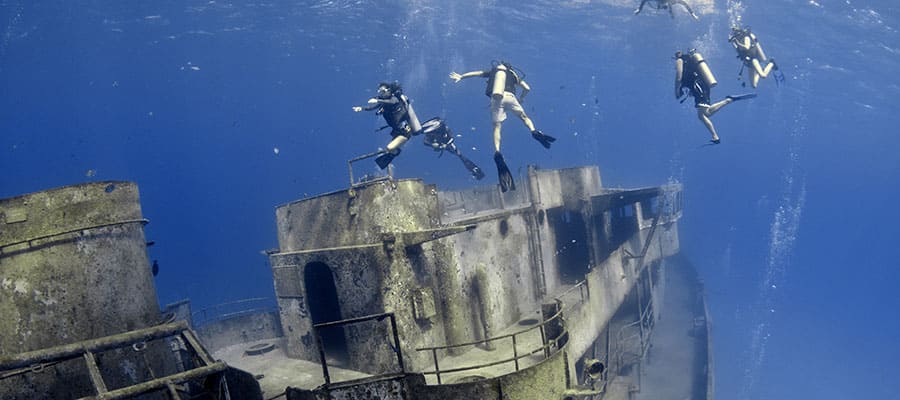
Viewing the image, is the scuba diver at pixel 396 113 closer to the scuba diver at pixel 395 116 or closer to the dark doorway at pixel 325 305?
the scuba diver at pixel 395 116

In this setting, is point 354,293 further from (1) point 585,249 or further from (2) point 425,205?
(1) point 585,249

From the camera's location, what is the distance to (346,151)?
151 meters

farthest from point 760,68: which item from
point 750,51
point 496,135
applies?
point 496,135

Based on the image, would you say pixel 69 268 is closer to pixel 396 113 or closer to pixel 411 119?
pixel 396 113

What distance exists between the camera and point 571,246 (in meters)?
17.3

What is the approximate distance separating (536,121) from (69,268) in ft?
471

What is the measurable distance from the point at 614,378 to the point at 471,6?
119 feet

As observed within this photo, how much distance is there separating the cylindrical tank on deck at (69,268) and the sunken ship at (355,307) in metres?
0.02

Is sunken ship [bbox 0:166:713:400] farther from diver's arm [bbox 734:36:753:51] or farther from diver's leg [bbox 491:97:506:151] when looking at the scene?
diver's arm [bbox 734:36:753:51]

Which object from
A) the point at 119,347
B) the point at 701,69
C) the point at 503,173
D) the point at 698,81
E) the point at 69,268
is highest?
the point at 701,69

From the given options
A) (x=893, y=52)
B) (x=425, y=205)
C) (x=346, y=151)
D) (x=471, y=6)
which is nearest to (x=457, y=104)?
(x=346, y=151)

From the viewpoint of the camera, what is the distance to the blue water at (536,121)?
141ft

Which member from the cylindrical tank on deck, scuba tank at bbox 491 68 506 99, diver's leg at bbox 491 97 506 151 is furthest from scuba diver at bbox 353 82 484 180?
the cylindrical tank on deck

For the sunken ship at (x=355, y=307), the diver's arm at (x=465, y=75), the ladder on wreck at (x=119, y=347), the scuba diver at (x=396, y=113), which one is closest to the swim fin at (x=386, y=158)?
the scuba diver at (x=396, y=113)
